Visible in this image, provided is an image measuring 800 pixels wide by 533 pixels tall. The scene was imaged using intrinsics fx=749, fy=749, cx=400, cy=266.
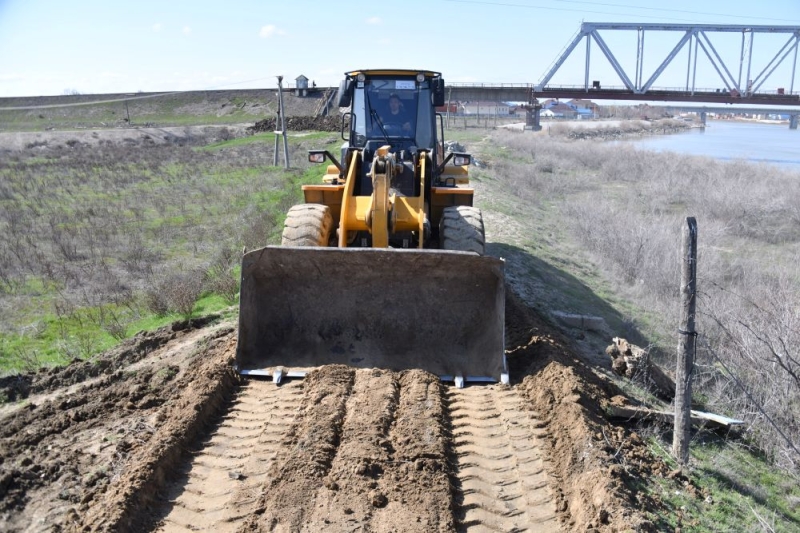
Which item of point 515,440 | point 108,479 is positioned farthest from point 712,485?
point 108,479

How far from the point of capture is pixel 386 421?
629 centimetres

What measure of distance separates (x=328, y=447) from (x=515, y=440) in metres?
1.57

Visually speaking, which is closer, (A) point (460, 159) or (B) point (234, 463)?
(B) point (234, 463)

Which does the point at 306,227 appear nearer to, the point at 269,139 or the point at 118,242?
the point at 118,242

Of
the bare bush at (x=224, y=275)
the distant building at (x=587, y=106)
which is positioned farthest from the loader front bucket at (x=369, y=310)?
the distant building at (x=587, y=106)

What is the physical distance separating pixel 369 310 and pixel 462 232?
1596 mm

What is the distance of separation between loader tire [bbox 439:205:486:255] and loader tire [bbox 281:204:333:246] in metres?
1.41

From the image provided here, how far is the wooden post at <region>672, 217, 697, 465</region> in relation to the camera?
6152mm

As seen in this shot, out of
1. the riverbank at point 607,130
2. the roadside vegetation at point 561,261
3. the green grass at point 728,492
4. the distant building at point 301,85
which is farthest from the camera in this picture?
the riverbank at point 607,130

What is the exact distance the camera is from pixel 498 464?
5.81m

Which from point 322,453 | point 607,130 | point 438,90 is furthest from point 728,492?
point 607,130

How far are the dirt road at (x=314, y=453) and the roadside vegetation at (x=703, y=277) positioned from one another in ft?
2.68

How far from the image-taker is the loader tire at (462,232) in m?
8.58

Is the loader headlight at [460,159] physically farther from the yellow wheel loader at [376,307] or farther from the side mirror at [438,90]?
the yellow wheel loader at [376,307]
